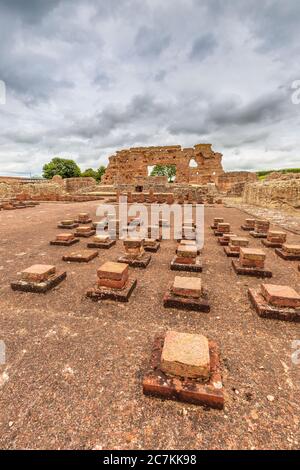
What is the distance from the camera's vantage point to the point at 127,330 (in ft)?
6.80

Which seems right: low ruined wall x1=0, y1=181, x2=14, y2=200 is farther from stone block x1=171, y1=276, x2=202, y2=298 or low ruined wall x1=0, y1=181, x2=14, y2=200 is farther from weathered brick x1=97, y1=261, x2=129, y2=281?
stone block x1=171, y1=276, x2=202, y2=298

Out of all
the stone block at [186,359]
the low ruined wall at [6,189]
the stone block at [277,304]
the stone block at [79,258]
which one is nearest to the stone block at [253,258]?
the stone block at [277,304]

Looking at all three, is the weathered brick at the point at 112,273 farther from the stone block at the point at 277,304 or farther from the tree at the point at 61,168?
the tree at the point at 61,168

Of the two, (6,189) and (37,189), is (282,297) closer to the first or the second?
(6,189)

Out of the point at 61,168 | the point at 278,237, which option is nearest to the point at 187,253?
the point at 278,237

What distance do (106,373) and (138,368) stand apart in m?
0.23

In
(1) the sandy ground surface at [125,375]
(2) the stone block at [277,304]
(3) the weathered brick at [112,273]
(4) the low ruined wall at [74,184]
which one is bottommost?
(1) the sandy ground surface at [125,375]

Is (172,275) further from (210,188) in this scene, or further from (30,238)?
(210,188)

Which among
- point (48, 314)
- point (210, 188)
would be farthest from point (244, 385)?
point (210, 188)

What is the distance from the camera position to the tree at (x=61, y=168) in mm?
50625

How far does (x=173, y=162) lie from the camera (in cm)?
2769

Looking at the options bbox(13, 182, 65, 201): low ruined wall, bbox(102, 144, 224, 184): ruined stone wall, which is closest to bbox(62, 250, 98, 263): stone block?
bbox(13, 182, 65, 201): low ruined wall

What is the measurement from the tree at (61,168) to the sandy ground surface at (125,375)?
174 feet

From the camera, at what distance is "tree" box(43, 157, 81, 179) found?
5062cm
